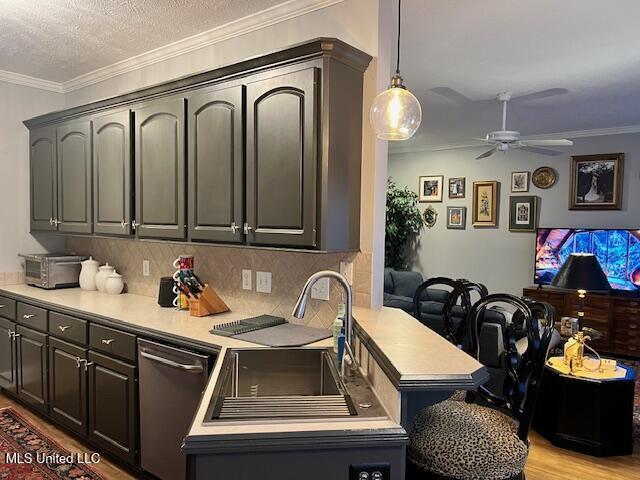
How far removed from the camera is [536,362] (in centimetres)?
190

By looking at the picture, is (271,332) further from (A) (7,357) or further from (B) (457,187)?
(B) (457,187)

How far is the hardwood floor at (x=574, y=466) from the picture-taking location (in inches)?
112

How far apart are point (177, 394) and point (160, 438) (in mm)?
284

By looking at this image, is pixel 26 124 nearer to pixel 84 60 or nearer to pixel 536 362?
pixel 84 60

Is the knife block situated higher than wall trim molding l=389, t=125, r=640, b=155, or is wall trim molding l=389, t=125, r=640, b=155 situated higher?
wall trim molding l=389, t=125, r=640, b=155

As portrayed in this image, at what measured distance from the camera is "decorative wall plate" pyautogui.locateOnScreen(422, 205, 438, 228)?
727 cm

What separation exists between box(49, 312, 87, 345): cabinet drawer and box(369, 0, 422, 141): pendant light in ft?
6.88

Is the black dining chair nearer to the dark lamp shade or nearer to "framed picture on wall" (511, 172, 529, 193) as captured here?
the dark lamp shade

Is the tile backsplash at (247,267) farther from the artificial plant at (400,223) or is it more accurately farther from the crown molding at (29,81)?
the artificial plant at (400,223)

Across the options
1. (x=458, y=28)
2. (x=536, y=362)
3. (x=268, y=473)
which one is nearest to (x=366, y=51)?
(x=458, y=28)

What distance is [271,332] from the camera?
2396mm

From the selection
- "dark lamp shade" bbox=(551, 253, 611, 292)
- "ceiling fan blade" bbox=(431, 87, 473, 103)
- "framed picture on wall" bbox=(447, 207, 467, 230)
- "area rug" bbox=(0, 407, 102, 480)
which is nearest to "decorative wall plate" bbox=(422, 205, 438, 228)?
"framed picture on wall" bbox=(447, 207, 467, 230)

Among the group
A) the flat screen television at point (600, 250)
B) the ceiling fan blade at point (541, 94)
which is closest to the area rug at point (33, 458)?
the ceiling fan blade at point (541, 94)

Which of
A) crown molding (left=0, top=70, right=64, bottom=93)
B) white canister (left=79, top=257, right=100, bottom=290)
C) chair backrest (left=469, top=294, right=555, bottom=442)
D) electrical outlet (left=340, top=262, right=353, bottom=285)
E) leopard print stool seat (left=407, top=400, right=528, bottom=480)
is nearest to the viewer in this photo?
leopard print stool seat (left=407, top=400, right=528, bottom=480)
